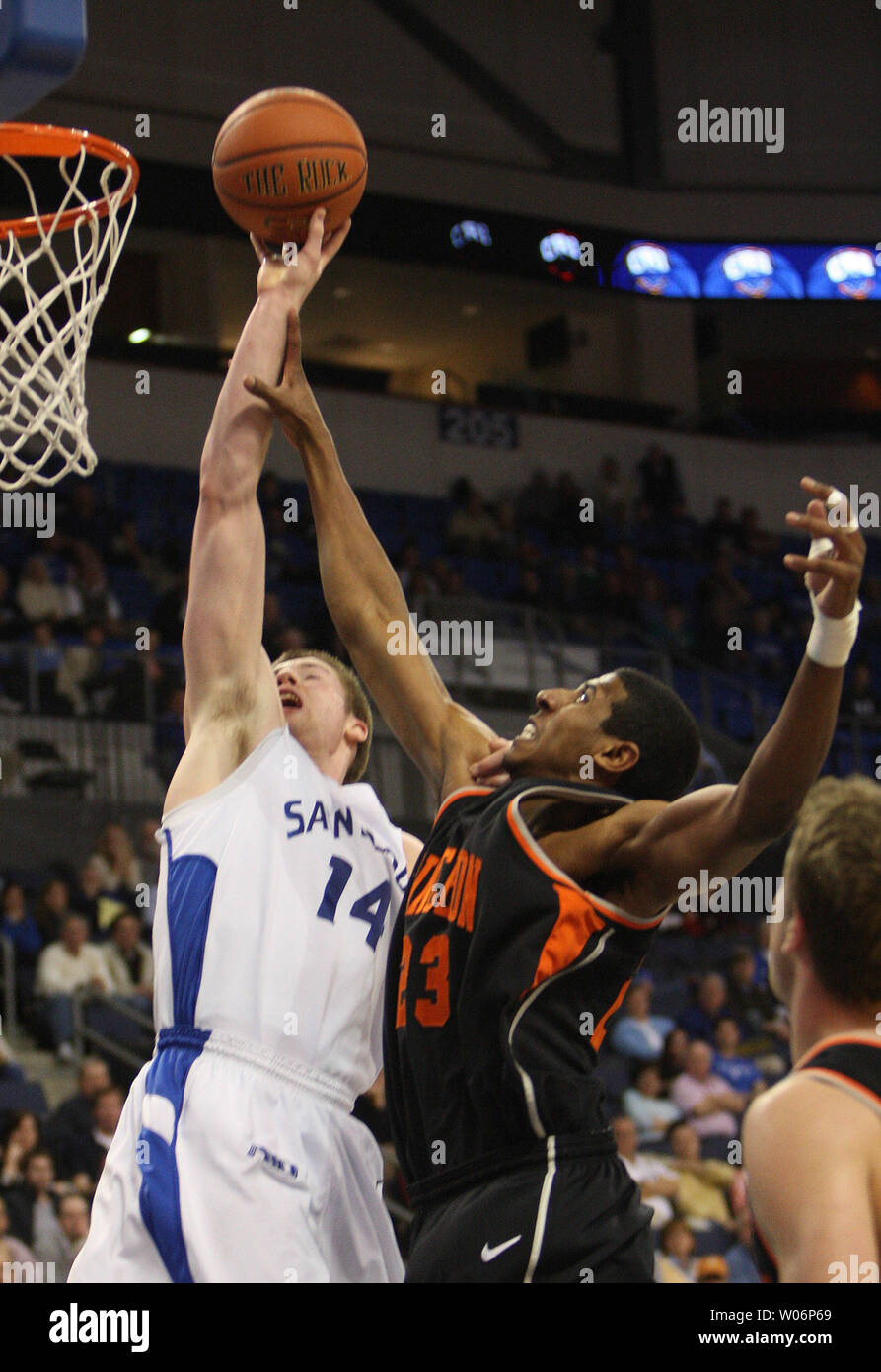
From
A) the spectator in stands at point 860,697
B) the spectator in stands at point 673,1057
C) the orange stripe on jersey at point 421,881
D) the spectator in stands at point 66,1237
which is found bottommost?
the spectator in stands at point 66,1237

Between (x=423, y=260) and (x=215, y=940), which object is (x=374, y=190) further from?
(x=215, y=940)

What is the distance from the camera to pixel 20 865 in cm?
923

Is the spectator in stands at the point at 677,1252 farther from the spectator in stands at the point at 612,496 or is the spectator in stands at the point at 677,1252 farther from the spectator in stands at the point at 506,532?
the spectator in stands at the point at 612,496

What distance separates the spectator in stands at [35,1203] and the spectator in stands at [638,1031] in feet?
12.1

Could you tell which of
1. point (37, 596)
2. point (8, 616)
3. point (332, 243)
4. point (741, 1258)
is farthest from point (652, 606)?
point (332, 243)

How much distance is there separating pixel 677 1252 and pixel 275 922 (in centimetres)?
543

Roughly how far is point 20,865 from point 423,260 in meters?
7.98

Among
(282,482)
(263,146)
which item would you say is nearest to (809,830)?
(263,146)

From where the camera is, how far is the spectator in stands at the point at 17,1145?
6766 millimetres

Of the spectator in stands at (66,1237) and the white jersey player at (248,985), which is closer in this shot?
the white jersey player at (248,985)

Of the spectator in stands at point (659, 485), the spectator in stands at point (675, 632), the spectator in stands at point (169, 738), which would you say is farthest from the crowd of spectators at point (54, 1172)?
the spectator in stands at point (659, 485)

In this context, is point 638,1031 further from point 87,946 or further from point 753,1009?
point 87,946

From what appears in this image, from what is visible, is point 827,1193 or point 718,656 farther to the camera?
point 718,656

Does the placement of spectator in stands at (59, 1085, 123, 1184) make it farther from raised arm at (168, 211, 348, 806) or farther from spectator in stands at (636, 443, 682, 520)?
spectator in stands at (636, 443, 682, 520)
